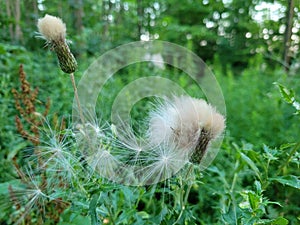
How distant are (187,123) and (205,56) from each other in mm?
5721

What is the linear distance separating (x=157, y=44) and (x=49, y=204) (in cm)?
193

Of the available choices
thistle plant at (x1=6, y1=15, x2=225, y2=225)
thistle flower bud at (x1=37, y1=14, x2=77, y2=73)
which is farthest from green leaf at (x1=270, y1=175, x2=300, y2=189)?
thistle flower bud at (x1=37, y1=14, x2=77, y2=73)

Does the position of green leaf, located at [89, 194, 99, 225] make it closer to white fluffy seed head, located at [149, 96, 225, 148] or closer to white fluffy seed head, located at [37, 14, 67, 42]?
white fluffy seed head, located at [149, 96, 225, 148]

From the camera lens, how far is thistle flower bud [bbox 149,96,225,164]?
0.80 meters

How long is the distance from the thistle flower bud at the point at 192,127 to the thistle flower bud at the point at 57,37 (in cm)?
27

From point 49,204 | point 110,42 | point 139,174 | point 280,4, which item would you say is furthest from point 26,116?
point 280,4

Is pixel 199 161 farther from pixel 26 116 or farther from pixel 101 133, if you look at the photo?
pixel 26 116

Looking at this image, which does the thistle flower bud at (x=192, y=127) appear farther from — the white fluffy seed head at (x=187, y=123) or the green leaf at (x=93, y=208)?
the green leaf at (x=93, y=208)

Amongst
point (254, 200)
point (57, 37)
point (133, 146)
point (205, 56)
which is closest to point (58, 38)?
point (57, 37)

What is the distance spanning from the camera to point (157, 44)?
119 inches

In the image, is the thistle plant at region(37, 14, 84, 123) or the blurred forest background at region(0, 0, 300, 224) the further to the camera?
the blurred forest background at region(0, 0, 300, 224)

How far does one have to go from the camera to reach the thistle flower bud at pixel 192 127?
80 centimetres

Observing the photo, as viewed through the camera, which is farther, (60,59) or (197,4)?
(197,4)

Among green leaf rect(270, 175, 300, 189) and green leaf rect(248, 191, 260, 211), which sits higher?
green leaf rect(270, 175, 300, 189)
